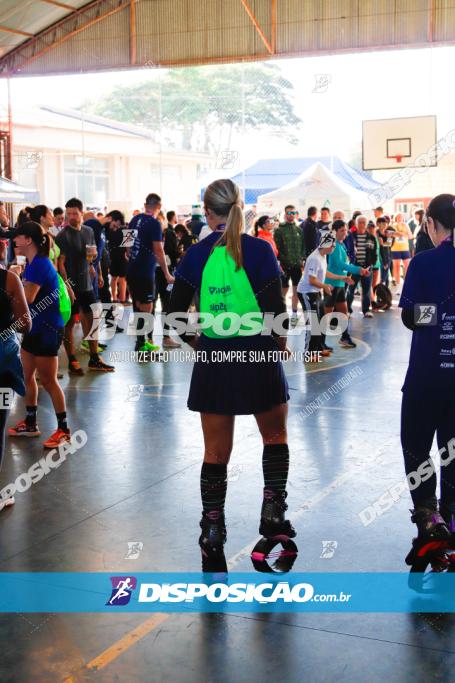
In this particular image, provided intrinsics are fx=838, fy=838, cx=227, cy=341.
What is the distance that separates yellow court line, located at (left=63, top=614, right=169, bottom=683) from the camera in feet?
10.4

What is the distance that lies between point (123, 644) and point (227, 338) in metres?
1.35

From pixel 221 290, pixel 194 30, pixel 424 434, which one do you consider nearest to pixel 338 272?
pixel 424 434

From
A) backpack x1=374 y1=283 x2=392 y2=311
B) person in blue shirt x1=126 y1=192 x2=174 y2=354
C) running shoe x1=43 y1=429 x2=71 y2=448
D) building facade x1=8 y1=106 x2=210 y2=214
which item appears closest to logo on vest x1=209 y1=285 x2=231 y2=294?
running shoe x1=43 y1=429 x2=71 y2=448

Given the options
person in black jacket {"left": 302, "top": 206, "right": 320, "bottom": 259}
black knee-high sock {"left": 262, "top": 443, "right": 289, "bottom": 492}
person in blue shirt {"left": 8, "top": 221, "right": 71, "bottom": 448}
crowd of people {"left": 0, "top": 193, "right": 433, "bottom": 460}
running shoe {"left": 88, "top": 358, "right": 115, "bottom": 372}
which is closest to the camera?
black knee-high sock {"left": 262, "top": 443, "right": 289, "bottom": 492}

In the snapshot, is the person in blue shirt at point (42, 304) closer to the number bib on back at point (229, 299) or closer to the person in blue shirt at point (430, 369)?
the number bib on back at point (229, 299)

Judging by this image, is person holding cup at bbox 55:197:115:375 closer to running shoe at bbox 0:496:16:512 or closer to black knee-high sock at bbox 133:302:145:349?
black knee-high sock at bbox 133:302:145:349

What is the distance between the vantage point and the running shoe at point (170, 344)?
11641 mm

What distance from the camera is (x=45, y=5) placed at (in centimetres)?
2119

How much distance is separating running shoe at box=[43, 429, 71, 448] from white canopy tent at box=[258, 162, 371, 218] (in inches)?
700

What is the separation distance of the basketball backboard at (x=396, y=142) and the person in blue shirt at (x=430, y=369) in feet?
58.9

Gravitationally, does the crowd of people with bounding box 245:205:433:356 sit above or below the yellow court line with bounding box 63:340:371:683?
above

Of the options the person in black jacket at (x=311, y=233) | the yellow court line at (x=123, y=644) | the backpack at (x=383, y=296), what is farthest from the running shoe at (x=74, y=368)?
the backpack at (x=383, y=296)

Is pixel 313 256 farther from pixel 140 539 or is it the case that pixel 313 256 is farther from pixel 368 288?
pixel 140 539

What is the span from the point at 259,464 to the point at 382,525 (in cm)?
147
